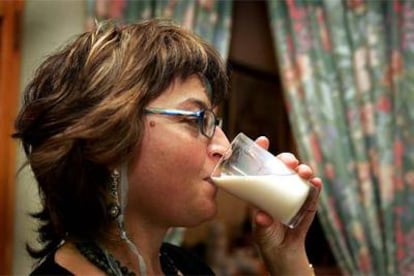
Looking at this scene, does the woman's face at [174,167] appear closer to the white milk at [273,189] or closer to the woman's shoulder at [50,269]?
the white milk at [273,189]

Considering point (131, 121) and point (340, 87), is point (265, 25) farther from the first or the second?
point (131, 121)

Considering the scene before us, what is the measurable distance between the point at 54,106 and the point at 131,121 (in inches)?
5.2

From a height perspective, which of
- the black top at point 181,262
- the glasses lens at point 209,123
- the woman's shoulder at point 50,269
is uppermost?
the glasses lens at point 209,123

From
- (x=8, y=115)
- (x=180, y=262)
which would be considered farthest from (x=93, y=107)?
(x=8, y=115)

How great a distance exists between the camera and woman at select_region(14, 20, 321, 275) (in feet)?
3.16

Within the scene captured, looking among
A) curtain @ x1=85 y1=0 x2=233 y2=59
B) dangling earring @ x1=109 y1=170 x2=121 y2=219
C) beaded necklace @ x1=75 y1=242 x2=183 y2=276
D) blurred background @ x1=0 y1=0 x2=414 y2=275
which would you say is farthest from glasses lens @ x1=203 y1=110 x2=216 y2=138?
curtain @ x1=85 y1=0 x2=233 y2=59

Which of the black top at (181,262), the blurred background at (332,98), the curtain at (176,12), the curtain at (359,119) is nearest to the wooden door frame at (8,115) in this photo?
the blurred background at (332,98)

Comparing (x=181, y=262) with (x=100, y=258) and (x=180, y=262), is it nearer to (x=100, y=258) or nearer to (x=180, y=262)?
(x=180, y=262)

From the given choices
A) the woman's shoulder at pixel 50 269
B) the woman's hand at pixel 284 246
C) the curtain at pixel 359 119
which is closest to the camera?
the woman's shoulder at pixel 50 269

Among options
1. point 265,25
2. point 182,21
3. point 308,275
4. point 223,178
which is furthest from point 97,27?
point 265,25

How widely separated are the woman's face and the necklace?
10 centimetres

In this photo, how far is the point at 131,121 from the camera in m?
0.96

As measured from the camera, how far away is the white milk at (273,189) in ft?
3.26

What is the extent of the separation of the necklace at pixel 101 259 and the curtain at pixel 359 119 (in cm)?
129
